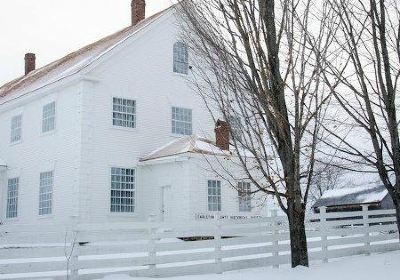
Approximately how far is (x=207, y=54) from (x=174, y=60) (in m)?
13.1

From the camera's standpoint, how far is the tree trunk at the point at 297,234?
10359 mm

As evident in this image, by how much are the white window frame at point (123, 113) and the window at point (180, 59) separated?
9.90ft

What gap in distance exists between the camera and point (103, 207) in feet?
66.0

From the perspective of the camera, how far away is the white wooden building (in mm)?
20047

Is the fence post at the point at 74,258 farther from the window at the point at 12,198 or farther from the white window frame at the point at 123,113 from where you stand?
the window at the point at 12,198

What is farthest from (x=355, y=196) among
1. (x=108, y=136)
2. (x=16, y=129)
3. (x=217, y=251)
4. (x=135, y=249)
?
(x=135, y=249)

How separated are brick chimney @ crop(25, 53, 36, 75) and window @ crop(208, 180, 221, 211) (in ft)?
60.1

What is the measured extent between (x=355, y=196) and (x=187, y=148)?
60.8 ft

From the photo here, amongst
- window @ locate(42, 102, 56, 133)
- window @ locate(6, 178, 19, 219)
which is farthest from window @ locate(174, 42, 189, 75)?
window @ locate(6, 178, 19, 219)

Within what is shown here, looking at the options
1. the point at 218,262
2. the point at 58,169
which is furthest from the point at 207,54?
the point at 58,169

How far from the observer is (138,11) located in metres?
26.6

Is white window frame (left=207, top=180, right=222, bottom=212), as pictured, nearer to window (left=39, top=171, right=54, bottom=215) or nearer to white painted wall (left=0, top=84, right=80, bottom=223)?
white painted wall (left=0, top=84, right=80, bottom=223)

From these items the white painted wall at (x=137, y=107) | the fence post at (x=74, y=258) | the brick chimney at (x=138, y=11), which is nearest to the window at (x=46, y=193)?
the white painted wall at (x=137, y=107)

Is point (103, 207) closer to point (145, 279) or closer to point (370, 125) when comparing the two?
A: point (145, 279)
